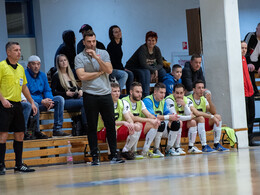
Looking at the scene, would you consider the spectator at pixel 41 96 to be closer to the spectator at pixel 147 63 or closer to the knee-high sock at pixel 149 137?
the knee-high sock at pixel 149 137

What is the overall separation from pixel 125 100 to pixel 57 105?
978 millimetres

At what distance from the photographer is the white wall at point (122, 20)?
35.2 feet

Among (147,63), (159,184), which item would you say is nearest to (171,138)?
(147,63)

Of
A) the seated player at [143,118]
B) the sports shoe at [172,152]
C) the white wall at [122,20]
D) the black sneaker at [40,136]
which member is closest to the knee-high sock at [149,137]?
the seated player at [143,118]

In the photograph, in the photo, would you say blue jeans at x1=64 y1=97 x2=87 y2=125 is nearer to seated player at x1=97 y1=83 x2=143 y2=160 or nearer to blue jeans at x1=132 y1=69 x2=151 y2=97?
seated player at x1=97 y1=83 x2=143 y2=160

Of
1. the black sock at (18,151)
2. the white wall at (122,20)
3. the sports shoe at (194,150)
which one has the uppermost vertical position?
the white wall at (122,20)

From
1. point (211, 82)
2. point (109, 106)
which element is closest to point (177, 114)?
point (211, 82)

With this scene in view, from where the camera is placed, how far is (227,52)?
862cm

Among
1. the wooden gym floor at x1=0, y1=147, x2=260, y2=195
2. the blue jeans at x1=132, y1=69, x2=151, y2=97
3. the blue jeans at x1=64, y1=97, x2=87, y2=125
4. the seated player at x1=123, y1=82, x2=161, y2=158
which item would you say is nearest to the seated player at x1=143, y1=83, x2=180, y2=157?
the seated player at x1=123, y1=82, x2=161, y2=158

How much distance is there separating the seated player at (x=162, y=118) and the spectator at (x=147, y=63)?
2.71 ft

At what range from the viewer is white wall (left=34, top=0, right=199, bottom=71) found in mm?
10719

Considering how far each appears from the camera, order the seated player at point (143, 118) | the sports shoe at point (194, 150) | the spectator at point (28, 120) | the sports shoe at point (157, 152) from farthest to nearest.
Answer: the sports shoe at point (194, 150)
the sports shoe at point (157, 152)
the seated player at point (143, 118)
the spectator at point (28, 120)

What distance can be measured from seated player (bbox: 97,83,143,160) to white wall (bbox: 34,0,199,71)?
150 inches

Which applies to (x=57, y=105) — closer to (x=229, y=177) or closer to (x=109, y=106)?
(x=109, y=106)
